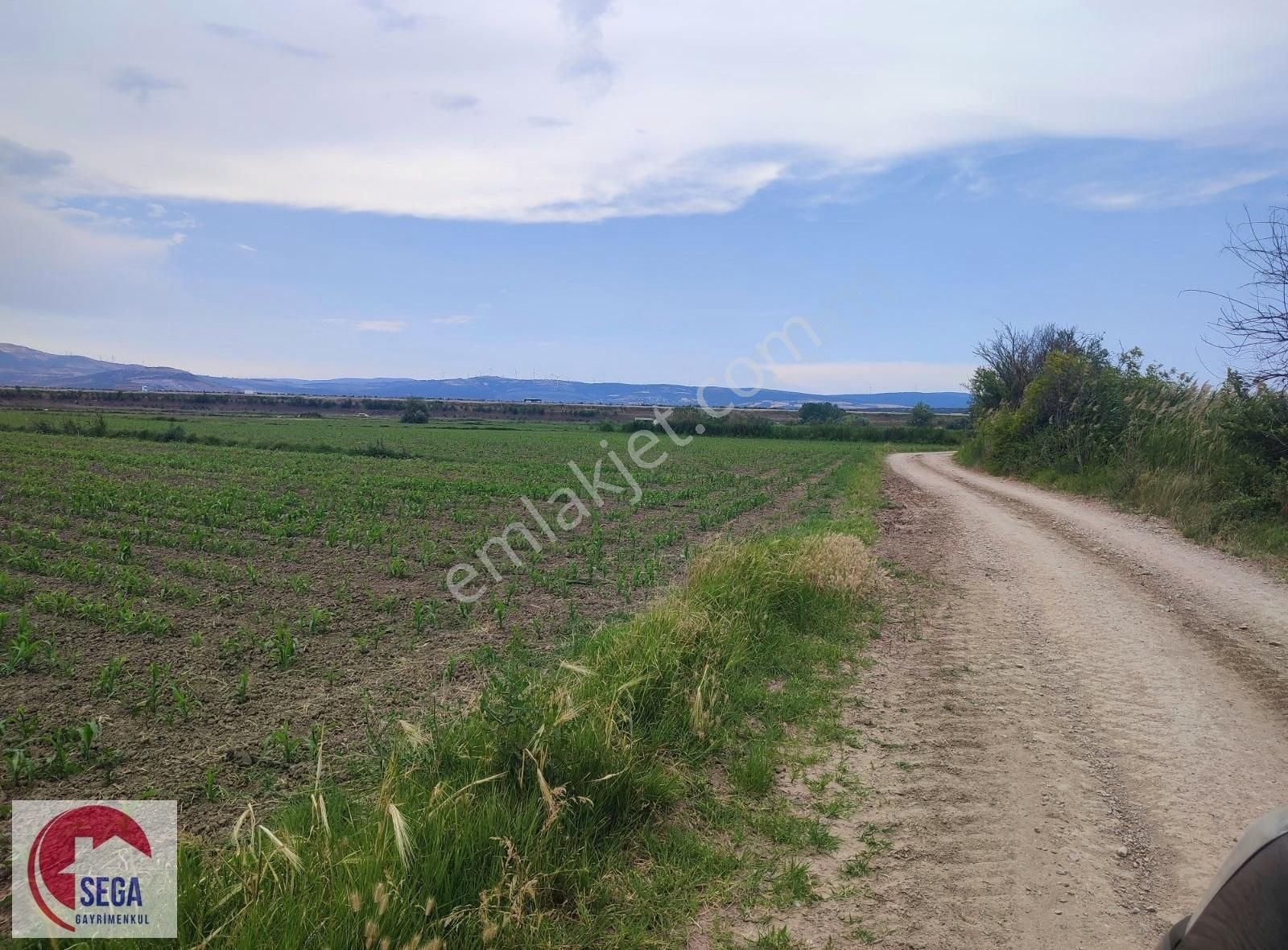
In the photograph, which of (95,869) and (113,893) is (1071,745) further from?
(95,869)

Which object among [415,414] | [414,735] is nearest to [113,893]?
[414,735]

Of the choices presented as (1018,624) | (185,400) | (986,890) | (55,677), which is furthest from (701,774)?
(185,400)

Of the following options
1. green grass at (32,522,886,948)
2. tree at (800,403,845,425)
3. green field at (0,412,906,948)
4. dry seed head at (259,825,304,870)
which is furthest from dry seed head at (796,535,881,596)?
tree at (800,403,845,425)

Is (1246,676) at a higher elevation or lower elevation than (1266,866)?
lower

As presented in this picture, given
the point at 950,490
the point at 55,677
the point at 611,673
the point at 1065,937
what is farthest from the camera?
the point at 950,490

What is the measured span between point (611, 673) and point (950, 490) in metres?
18.4

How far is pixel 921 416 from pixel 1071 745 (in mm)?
84767

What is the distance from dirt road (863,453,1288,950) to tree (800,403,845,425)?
7977cm

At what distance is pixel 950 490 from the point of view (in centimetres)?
2130

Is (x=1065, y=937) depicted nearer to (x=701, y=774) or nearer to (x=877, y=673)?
(x=701, y=774)

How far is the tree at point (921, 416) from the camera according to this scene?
8238 cm

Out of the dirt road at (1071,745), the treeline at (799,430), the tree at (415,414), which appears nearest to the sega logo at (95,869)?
the dirt road at (1071,745)

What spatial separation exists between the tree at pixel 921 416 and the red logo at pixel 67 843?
8395 cm

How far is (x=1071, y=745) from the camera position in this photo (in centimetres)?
498
